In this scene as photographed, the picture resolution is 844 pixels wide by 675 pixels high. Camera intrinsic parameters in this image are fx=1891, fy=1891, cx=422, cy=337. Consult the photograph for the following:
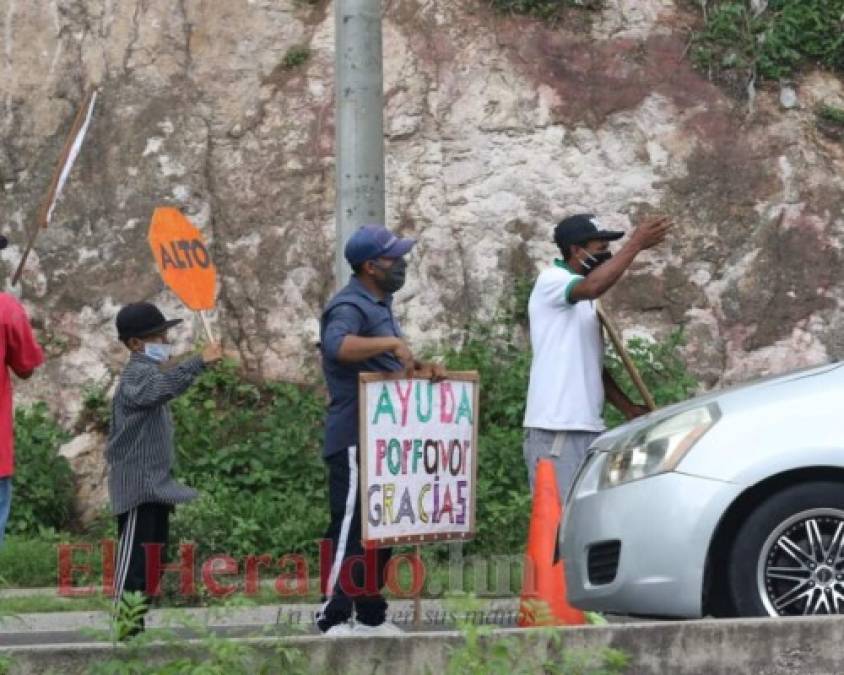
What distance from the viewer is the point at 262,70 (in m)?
15.2

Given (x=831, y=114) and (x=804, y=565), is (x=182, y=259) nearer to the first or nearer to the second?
(x=804, y=565)

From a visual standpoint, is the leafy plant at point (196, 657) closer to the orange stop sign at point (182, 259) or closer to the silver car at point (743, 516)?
the silver car at point (743, 516)

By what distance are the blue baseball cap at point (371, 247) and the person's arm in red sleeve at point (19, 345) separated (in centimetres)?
144

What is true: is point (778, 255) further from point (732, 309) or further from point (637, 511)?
point (637, 511)

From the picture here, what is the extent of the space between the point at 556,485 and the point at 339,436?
1086mm

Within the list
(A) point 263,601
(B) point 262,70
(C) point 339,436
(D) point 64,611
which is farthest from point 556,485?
(B) point 262,70

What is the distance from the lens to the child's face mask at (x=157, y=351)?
27.1ft

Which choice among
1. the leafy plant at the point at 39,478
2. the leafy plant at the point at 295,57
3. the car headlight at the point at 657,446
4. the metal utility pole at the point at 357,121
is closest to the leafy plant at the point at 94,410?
the leafy plant at the point at 39,478

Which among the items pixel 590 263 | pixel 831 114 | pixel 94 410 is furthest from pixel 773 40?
pixel 590 263

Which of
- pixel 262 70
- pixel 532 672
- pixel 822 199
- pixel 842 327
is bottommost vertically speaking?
pixel 532 672

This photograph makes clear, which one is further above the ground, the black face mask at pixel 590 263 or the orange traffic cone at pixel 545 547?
the black face mask at pixel 590 263

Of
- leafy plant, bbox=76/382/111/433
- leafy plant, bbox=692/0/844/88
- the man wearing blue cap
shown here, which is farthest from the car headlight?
leafy plant, bbox=692/0/844/88

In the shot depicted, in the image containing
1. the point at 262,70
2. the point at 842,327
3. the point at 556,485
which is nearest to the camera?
the point at 556,485

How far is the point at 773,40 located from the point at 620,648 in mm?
9993
